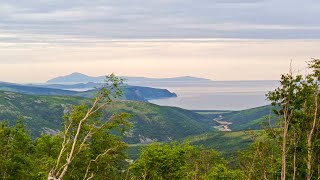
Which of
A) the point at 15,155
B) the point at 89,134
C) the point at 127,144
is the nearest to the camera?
the point at 89,134

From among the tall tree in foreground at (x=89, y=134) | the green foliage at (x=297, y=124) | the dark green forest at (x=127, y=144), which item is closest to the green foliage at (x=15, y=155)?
the dark green forest at (x=127, y=144)

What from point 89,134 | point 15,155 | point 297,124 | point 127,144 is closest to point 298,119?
point 297,124

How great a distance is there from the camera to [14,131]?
72.3 m

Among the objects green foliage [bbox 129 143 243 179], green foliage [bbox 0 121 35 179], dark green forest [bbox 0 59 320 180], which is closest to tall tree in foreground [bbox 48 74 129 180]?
dark green forest [bbox 0 59 320 180]

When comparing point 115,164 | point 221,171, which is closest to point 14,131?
point 115,164

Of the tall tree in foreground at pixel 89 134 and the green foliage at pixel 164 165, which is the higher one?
Result: the tall tree in foreground at pixel 89 134

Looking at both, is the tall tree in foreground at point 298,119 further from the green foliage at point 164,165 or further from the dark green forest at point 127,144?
the green foliage at point 164,165

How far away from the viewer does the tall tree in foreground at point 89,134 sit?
138 feet

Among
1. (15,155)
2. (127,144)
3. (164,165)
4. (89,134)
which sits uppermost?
(89,134)

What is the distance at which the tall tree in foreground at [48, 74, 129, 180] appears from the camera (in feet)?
138

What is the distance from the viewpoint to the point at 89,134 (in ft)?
143

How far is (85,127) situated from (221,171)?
113 feet

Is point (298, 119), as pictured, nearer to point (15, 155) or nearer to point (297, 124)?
point (297, 124)

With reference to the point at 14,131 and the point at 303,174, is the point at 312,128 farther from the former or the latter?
the point at 14,131
